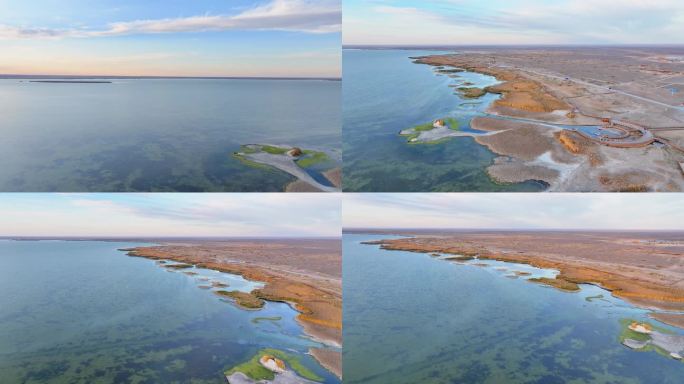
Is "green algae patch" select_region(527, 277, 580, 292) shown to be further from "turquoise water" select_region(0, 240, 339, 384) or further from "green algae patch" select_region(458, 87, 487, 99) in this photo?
"turquoise water" select_region(0, 240, 339, 384)

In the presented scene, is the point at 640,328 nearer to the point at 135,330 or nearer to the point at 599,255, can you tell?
the point at 599,255

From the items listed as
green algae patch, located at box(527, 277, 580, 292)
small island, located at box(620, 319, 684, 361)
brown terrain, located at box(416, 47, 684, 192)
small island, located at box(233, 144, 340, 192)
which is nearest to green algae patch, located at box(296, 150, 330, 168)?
small island, located at box(233, 144, 340, 192)

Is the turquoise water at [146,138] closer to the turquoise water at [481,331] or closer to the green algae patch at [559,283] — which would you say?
the turquoise water at [481,331]

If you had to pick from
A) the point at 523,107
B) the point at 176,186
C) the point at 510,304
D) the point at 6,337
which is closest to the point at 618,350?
the point at 510,304

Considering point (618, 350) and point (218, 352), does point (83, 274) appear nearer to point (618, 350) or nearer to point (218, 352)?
point (218, 352)

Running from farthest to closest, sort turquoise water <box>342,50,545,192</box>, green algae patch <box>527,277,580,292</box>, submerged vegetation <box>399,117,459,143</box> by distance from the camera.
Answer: green algae patch <box>527,277,580,292</box>, submerged vegetation <box>399,117,459,143</box>, turquoise water <box>342,50,545,192</box>
